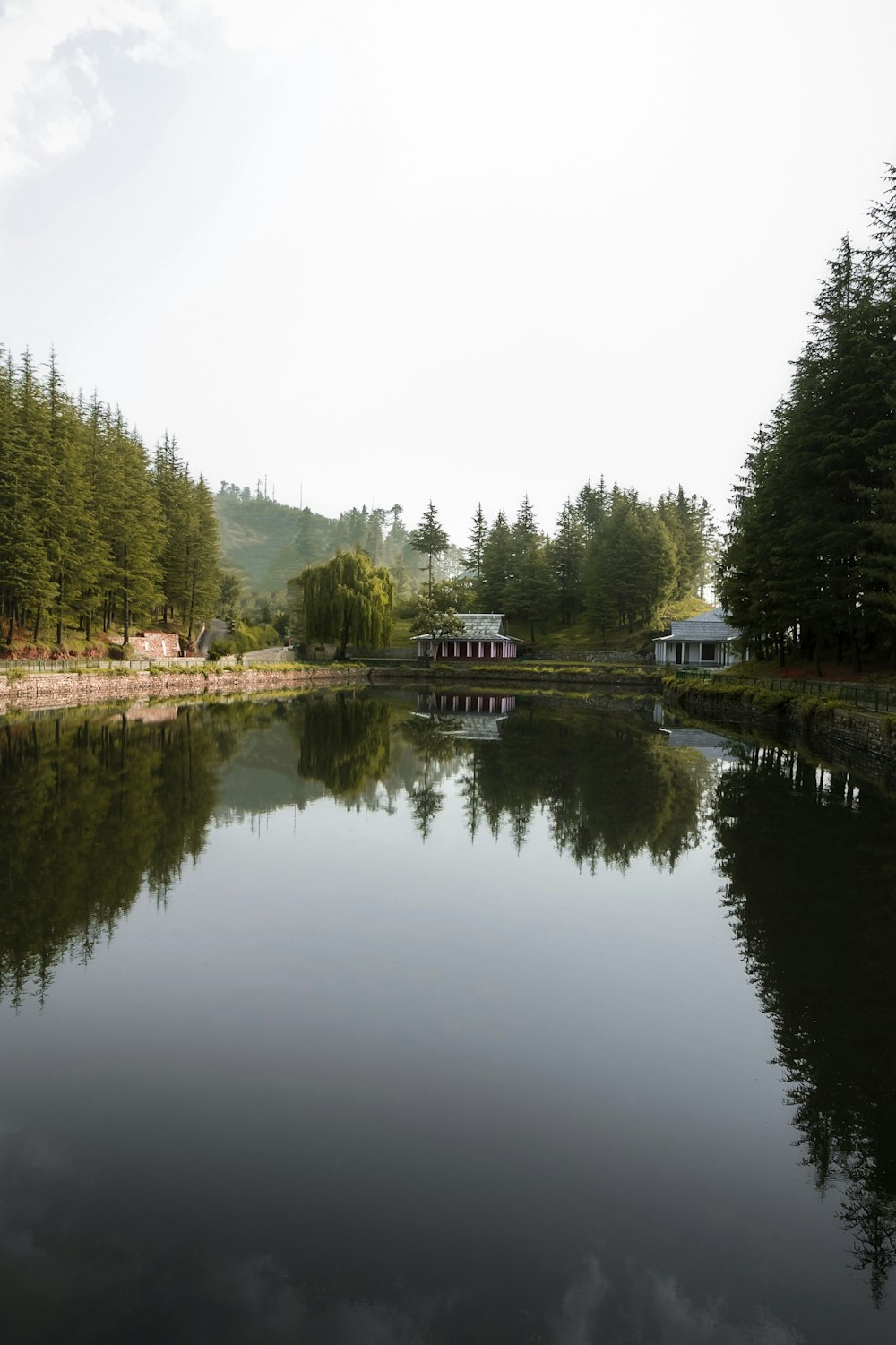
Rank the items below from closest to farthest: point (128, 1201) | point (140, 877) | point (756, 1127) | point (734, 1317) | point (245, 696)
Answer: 1. point (734, 1317)
2. point (128, 1201)
3. point (756, 1127)
4. point (140, 877)
5. point (245, 696)

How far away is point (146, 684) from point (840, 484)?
117 feet

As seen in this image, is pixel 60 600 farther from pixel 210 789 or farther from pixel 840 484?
pixel 840 484

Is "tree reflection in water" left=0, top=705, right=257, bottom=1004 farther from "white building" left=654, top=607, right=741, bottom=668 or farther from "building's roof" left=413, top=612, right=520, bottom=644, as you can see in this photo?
"building's roof" left=413, top=612, right=520, bottom=644

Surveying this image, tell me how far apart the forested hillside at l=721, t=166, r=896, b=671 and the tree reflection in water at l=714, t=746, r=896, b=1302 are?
51.8ft

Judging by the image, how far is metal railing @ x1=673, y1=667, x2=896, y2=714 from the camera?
23875 millimetres

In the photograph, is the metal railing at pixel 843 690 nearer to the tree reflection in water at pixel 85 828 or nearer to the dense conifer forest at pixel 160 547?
the tree reflection in water at pixel 85 828

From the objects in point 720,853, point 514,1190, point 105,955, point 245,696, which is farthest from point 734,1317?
point 245,696

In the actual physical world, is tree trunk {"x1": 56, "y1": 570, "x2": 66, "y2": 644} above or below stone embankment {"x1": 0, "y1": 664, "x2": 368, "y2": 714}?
above

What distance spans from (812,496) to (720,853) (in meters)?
A: 26.9

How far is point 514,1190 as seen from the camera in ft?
16.5

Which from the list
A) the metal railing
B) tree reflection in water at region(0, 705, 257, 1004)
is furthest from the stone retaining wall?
tree reflection in water at region(0, 705, 257, 1004)

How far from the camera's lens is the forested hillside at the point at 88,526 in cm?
4309

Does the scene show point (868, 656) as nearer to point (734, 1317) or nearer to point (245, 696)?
point (245, 696)

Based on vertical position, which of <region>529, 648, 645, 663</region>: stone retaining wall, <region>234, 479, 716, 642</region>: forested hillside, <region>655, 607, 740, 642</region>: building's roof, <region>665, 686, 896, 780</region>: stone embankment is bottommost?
<region>665, 686, 896, 780</region>: stone embankment
